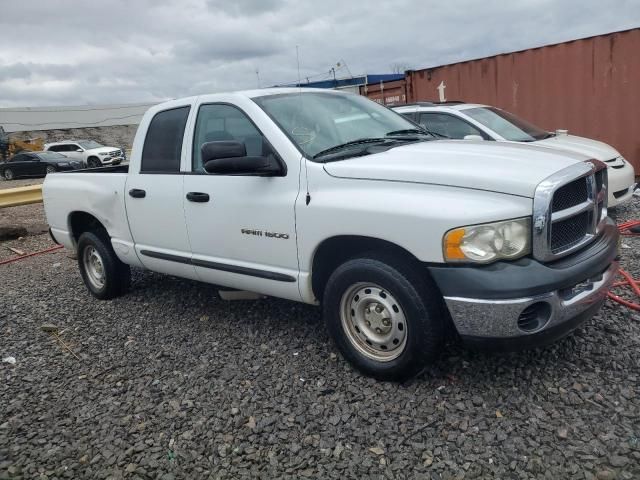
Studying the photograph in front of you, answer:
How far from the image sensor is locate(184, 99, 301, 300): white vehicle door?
11.1ft

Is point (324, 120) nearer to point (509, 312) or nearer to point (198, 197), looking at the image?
point (198, 197)

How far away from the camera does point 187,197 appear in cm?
397

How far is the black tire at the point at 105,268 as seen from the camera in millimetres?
5102

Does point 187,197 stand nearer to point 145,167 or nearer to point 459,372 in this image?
point 145,167

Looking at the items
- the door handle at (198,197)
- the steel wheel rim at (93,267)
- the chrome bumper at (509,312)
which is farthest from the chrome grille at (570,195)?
the steel wheel rim at (93,267)

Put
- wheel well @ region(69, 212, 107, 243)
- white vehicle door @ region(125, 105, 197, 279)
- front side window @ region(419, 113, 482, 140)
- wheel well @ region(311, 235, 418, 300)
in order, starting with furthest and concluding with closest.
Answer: front side window @ region(419, 113, 482, 140) < wheel well @ region(69, 212, 107, 243) < white vehicle door @ region(125, 105, 197, 279) < wheel well @ region(311, 235, 418, 300)

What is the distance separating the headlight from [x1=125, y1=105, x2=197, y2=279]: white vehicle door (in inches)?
90.2

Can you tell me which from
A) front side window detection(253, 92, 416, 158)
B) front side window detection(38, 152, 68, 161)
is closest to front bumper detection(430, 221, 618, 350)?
front side window detection(253, 92, 416, 158)

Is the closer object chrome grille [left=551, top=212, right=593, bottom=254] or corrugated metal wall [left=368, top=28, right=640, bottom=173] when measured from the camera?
chrome grille [left=551, top=212, right=593, bottom=254]

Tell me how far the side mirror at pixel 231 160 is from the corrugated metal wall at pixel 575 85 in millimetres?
8032

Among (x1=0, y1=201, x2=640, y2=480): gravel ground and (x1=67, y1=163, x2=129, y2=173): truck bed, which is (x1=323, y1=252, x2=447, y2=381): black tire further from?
(x1=67, y1=163, x2=129, y2=173): truck bed

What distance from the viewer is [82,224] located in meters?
5.57

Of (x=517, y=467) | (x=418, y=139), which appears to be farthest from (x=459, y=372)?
(x=418, y=139)

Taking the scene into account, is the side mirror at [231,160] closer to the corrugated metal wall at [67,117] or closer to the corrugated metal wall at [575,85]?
the corrugated metal wall at [575,85]
